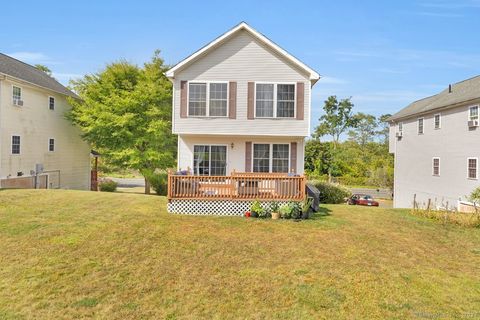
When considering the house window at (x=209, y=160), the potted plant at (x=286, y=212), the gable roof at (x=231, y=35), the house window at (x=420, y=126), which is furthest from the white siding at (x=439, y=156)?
the house window at (x=209, y=160)

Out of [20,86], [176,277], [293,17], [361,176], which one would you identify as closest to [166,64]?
[20,86]

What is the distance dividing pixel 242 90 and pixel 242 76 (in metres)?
0.72

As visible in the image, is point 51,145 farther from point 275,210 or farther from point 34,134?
point 275,210

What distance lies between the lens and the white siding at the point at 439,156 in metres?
20.6

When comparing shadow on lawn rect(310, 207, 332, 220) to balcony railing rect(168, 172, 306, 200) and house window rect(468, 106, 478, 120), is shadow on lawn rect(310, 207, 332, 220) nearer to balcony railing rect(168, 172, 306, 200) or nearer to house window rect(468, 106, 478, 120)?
balcony railing rect(168, 172, 306, 200)

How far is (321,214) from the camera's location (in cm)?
1390

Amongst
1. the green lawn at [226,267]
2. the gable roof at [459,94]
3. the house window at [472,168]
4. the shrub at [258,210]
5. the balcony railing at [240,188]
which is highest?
the gable roof at [459,94]

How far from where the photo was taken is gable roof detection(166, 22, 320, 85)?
15.3 meters

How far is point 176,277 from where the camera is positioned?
736 cm

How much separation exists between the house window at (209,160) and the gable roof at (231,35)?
404 centimetres

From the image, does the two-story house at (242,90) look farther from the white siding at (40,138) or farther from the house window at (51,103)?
the house window at (51,103)

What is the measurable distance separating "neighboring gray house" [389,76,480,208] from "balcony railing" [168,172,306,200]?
1244 centimetres

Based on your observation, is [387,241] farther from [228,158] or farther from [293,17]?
[293,17]

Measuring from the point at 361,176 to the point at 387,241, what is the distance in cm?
4126
